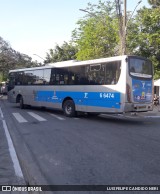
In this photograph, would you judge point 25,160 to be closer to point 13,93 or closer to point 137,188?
point 137,188

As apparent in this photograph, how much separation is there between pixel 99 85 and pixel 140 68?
211 centimetres

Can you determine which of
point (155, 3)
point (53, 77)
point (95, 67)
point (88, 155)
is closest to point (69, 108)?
point (53, 77)

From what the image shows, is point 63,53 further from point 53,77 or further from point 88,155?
point 88,155

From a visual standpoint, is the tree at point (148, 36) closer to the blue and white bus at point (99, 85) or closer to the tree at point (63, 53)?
the blue and white bus at point (99, 85)

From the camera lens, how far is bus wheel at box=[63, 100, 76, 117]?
57.9ft

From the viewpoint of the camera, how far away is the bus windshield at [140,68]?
14766mm

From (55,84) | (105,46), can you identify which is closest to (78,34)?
(105,46)

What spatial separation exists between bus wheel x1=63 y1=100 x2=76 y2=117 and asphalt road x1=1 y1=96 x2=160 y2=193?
4.80 metres

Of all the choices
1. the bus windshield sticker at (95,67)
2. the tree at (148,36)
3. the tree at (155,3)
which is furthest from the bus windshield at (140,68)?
the tree at (155,3)

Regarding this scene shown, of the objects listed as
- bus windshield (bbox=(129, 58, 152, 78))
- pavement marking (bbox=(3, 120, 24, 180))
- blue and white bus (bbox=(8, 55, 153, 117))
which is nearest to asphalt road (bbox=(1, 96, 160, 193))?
pavement marking (bbox=(3, 120, 24, 180))

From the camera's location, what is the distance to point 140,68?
50.2ft

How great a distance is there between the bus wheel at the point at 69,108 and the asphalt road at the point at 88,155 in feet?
15.8

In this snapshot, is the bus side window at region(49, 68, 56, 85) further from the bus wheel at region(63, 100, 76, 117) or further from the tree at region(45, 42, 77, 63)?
the tree at region(45, 42, 77, 63)

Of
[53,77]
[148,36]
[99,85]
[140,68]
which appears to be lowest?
[99,85]
